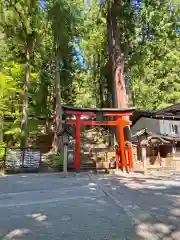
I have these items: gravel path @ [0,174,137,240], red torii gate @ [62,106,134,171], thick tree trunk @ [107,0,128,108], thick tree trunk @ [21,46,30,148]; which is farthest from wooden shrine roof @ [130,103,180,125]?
gravel path @ [0,174,137,240]

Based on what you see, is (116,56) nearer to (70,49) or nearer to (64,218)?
(70,49)

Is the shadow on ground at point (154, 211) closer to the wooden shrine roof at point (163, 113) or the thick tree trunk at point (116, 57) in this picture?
the thick tree trunk at point (116, 57)

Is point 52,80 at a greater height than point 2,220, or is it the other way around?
point 52,80

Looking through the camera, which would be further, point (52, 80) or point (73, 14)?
point (52, 80)

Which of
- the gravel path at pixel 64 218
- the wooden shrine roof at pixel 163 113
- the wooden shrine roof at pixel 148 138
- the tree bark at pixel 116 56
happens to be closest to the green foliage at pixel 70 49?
the tree bark at pixel 116 56

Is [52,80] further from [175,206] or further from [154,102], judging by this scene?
[175,206]

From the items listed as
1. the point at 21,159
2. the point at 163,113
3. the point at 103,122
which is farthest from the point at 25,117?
the point at 163,113

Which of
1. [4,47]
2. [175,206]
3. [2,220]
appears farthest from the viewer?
[4,47]

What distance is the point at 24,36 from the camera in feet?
53.5

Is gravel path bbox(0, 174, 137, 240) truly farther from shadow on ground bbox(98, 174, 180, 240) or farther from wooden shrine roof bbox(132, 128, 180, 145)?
wooden shrine roof bbox(132, 128, 180, 145)

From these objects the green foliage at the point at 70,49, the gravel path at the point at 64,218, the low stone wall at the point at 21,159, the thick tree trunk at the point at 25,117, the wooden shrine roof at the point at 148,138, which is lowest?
the gravel path at the point at 64,218

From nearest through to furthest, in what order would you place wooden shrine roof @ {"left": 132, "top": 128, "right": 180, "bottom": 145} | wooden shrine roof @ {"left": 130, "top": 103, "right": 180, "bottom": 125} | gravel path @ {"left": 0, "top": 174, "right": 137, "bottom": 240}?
1. gravel path @ {"left": 0, "top": 174, "right": 137, "bottom": 240}
2. wooden shrine roof @ {"left": 132, "top": 128, "right": 180, "bottom": 145}
3. wooden shrine roof @ {"left": 130, "top": 103, "right": 180, "bottom": 125}

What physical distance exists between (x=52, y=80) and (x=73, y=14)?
5400 millimetres

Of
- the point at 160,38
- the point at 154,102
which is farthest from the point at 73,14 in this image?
the point at 154,102
